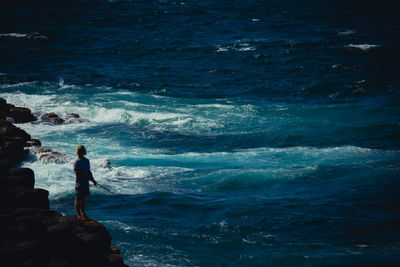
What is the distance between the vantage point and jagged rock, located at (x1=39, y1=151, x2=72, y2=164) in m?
18.0

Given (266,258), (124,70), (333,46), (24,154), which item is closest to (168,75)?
(124,70)

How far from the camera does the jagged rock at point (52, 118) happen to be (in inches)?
944

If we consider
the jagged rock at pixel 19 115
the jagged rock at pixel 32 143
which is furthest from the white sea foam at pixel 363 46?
the jagged rock at pixel 32 143

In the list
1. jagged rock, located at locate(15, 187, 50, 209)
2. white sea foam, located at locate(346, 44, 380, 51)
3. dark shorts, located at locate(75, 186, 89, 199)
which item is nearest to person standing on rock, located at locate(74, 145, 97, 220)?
dark shorts, located at locate(75, 186, 89, 199)

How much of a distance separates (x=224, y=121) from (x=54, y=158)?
339 inches

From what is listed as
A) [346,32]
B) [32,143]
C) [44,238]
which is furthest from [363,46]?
[44,238]

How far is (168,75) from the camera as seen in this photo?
3291 cm

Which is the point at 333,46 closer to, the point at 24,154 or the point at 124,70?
the point at 124,70

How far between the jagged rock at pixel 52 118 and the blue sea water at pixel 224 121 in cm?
69

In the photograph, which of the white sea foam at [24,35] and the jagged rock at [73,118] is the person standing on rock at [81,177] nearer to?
the jagged rock at [73,118]

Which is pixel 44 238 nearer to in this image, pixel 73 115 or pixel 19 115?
pixel 19 115

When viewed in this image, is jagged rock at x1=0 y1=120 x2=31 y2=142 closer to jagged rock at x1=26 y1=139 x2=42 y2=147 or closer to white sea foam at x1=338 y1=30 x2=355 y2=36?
jagged rock at x1=26 y1=139 x2=42 y2=147

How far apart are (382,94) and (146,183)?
15098mm

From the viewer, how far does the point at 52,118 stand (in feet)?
79.2
